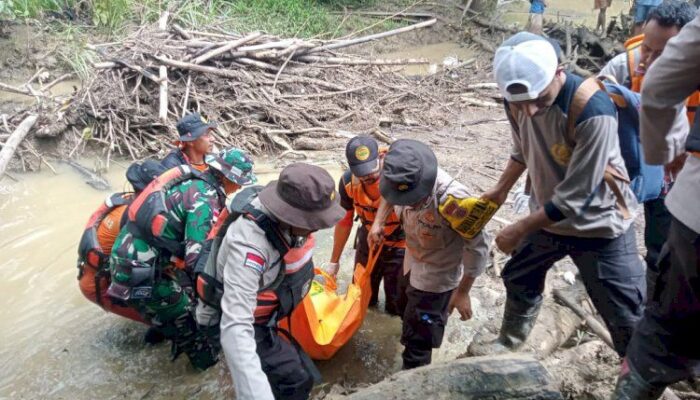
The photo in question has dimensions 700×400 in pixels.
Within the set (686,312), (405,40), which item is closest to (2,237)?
(686,312)

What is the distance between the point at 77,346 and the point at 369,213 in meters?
2.36

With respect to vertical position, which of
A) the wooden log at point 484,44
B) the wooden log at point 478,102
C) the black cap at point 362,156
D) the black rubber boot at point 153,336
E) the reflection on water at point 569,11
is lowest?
the reflection on water at point 569,11

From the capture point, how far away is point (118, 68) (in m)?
7.90

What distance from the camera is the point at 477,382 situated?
249cm

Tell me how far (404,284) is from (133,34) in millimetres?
6814

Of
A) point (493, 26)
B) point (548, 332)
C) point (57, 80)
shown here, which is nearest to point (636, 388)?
point (548, 332)

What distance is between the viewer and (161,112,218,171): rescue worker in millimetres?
4082

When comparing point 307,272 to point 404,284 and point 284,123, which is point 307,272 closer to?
point 404,284

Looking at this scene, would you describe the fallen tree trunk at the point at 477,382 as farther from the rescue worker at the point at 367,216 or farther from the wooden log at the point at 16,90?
the wooden log at the point at 16,90

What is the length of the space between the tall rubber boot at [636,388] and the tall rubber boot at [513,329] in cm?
98

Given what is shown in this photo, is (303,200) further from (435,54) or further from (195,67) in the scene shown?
(435,54)

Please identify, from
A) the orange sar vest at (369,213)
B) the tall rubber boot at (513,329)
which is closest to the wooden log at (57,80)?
the orange sar vest at (369,213)

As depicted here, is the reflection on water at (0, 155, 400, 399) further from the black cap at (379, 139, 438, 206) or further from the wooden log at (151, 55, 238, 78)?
the wooden log at (151, 55, 238, 78)

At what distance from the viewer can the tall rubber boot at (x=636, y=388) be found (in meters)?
2.10
